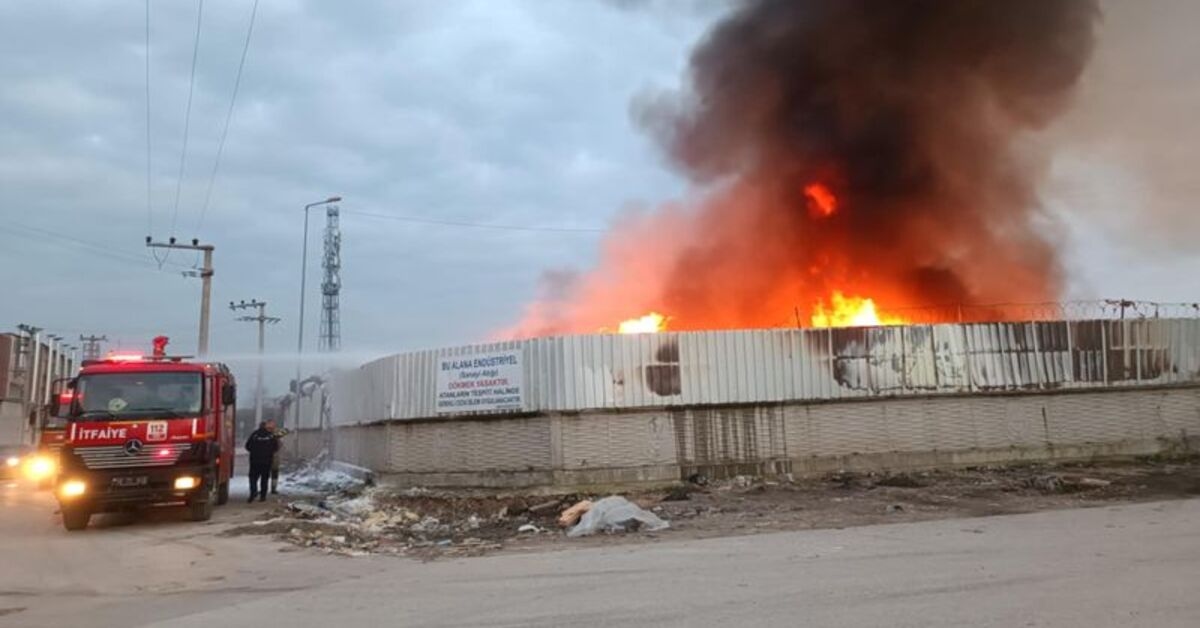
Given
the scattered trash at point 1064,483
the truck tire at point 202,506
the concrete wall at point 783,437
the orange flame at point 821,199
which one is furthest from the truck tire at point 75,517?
the orange flame at point 821,199

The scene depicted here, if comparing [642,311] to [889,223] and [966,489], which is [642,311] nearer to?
[889,223]

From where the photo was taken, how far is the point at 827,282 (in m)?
23.3

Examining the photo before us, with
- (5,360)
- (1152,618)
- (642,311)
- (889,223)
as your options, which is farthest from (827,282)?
(5,360)

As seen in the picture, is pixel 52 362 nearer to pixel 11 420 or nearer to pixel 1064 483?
pixel 11 420

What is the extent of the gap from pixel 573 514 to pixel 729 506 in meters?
2.57

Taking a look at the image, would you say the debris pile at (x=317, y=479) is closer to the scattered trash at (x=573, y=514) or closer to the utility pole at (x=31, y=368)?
the scattered trash at (x=573, y=514)

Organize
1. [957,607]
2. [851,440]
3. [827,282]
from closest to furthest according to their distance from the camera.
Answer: [957,607] → [851,440] → [827,282]

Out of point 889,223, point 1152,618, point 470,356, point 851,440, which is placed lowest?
point 1152,618

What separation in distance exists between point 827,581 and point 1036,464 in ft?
38.4

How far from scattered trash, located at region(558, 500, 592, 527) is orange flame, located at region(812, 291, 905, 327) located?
10283 millimetres

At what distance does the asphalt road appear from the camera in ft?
20.2

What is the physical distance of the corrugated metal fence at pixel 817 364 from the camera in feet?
50.8

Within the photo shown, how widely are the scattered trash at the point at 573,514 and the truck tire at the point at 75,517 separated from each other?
739cm

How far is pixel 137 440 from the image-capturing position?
12648 mm
